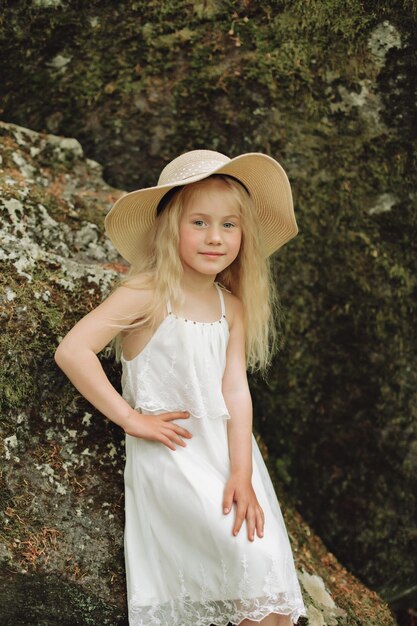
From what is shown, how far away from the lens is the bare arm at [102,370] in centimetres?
277

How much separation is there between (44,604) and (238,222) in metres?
1.94

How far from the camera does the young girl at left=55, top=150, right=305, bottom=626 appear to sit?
2.76 metres

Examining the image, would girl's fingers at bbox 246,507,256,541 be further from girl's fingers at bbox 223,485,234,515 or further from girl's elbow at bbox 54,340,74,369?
girl's elbow at bbox 54,340,74,369

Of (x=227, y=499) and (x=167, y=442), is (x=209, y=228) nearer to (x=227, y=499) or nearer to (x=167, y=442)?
(x=167, y=442)

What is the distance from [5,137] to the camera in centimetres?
392

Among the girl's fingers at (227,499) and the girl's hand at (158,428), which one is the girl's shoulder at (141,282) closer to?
the girl's hand at (158,428)

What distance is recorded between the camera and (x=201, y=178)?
9.16 ft

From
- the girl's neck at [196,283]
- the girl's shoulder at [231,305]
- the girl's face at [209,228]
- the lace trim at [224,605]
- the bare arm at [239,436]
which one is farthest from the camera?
the girl's shoulder at [231,305]

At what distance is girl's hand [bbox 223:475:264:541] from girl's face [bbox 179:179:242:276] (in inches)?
38.2

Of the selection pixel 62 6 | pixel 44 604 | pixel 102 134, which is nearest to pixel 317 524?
pixel 44 604

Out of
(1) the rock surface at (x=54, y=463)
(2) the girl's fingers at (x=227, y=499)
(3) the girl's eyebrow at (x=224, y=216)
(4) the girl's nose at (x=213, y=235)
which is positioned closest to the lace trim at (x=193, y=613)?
(1) the rock surface at (x=54, y=463)

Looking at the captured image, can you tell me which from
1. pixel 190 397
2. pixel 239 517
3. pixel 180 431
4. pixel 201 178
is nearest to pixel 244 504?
pixel 239 517

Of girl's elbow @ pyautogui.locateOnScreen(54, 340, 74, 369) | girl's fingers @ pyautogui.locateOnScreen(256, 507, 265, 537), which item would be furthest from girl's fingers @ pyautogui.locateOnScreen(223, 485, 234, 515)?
girl's elbow @ pyautogui.locateOnScreen(54, 340, 74, 369)

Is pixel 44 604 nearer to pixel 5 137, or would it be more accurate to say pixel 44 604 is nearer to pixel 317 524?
pixel 317 524
